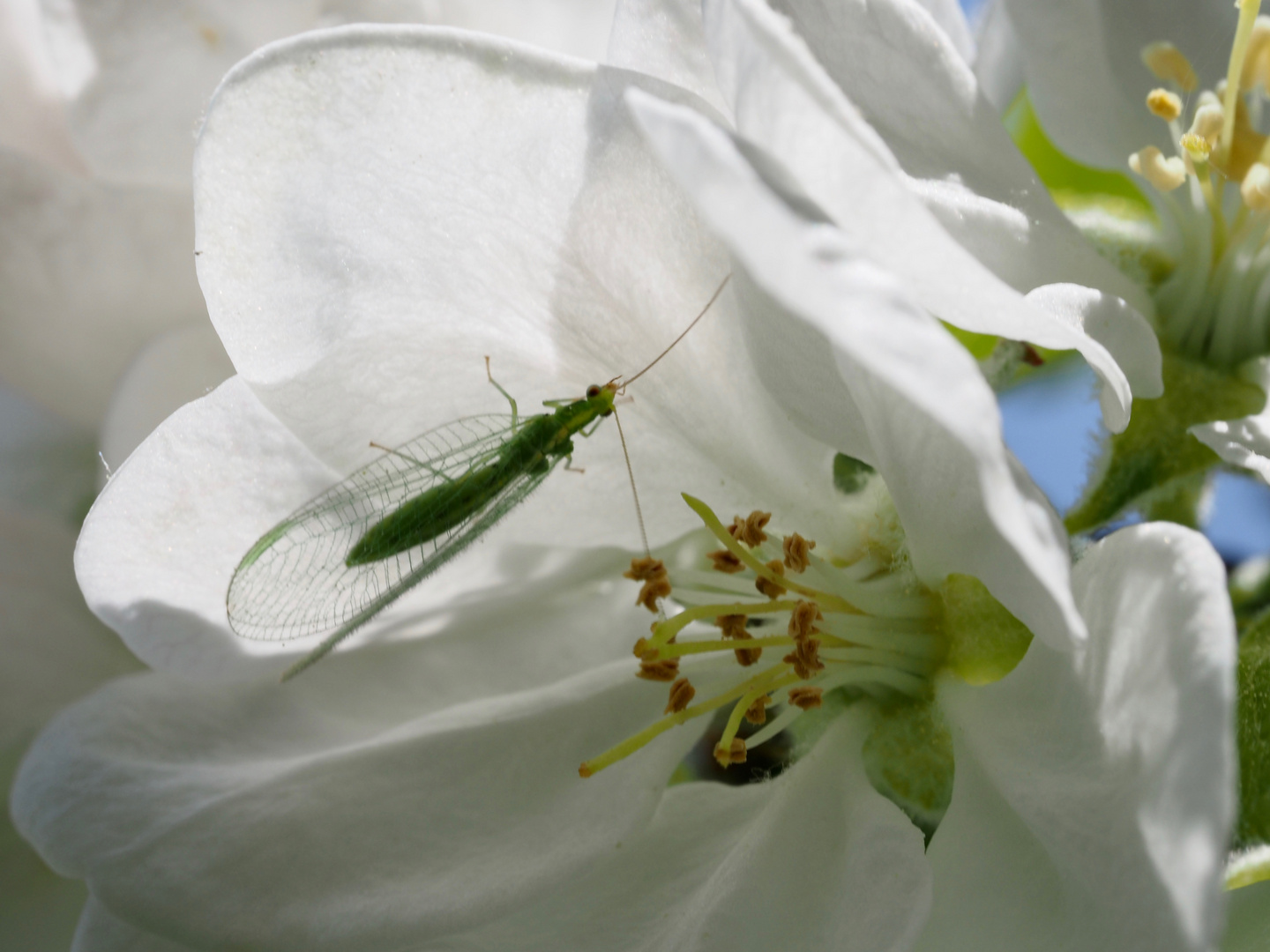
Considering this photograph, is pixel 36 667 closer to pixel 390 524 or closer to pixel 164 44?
pixel 390 524

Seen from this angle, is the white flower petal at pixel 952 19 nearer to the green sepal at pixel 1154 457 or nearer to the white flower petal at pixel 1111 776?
the green sepal at pixel 1154 457

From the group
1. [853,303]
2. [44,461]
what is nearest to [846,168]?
[853,303]

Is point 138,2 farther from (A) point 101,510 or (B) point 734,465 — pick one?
(B) point 734,465

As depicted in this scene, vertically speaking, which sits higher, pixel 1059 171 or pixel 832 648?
pixel 1059 171

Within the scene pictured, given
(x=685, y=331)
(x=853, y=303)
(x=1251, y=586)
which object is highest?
(x=853, y=303)

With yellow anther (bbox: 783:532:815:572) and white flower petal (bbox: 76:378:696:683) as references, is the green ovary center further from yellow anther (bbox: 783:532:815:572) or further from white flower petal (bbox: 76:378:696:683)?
white flower petal (bbox: 76:378:696:683)

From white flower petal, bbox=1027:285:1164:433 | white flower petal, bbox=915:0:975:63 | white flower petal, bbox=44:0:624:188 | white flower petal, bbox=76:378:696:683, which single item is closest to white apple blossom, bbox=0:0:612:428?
white flower petal, bbox=44:0:624:188

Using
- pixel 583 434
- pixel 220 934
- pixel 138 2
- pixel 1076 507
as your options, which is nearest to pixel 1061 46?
pixel 1076 507
